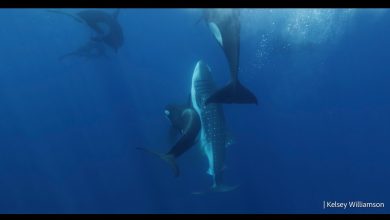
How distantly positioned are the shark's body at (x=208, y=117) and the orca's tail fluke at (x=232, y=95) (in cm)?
96

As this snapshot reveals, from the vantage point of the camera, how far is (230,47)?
15.6 ft

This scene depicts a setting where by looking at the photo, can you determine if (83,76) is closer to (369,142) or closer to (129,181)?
(129,181)

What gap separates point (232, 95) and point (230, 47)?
0.60 metres

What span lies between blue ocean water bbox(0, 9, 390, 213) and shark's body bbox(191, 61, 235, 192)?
114 inches

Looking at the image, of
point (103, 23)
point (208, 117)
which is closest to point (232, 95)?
point (208, 117)

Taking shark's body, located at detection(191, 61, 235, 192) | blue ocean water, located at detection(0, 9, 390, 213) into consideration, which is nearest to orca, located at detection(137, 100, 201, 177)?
shark's body, located at detection(191, 61, 235, 192)

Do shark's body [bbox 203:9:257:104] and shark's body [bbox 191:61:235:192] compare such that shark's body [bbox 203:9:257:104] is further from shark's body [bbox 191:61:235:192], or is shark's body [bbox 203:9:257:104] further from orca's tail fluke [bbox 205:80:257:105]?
shark's body [bbox 191:61:235:192]

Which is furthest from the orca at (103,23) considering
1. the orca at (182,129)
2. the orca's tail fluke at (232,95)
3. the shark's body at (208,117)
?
the orca's tail fluke at (232,95)

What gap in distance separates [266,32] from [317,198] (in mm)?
4862

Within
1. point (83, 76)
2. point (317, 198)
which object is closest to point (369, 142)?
point (317, 198)

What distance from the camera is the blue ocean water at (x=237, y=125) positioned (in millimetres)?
9641

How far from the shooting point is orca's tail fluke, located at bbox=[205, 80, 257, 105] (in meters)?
4.77

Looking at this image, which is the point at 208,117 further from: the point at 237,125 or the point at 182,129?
the point at 237,125

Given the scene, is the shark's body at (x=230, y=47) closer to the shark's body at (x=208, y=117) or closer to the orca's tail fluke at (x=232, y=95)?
the orca's tail fluke at (x=232, y=95)
